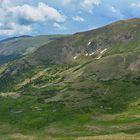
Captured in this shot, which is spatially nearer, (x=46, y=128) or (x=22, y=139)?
(x=22, y=139)

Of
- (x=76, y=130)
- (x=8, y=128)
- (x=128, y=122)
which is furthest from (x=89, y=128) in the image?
(x=8, y=128)

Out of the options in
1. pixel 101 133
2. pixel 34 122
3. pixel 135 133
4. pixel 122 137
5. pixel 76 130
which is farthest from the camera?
pixel 34 122

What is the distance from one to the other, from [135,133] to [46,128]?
4874cm

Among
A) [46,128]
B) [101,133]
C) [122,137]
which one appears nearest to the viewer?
[122,137]

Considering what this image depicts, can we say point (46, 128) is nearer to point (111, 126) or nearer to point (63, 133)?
point (63, 133)

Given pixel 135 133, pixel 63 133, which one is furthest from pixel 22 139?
pixel 135 133

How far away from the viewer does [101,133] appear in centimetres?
15750

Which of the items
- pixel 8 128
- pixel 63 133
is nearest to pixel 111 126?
pixel 63 133

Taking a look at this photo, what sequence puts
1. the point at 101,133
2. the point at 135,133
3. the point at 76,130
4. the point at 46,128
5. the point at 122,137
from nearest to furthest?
the point at 122,137 < the point at 135,133 < the point at 101,133 < the point at 76,130 < the point at 46,128

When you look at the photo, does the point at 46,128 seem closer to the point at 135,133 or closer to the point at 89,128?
the point at 89,128

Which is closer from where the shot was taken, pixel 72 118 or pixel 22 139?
pixel 22 139

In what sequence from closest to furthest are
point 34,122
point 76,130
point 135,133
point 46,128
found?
point 135,133 < point 76,130 < point 46,128 < point 34,122

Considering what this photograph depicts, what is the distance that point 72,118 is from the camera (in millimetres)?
198875

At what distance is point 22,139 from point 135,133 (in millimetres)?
43422
